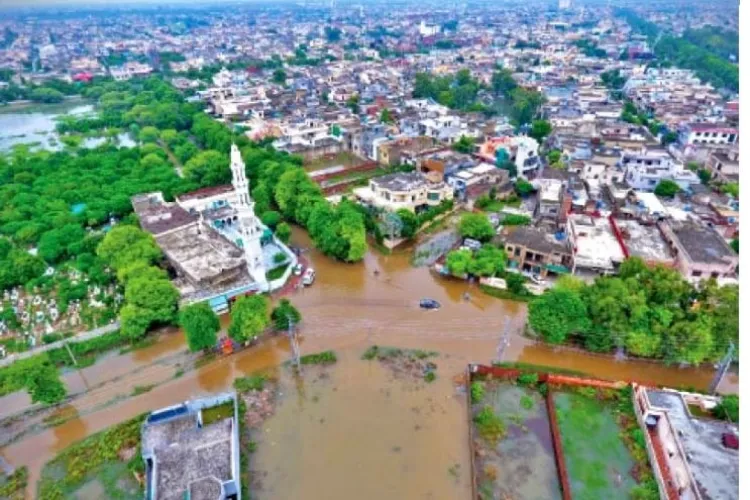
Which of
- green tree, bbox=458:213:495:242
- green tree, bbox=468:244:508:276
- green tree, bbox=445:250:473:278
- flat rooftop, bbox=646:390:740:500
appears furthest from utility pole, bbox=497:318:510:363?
green tree, bbox=458:213:495:242

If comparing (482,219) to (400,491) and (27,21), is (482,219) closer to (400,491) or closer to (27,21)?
(400,491)

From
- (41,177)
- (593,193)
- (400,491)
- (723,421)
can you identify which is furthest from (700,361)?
(41,177)

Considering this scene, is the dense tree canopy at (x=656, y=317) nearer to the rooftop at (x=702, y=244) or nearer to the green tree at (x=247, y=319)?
the rooftop at (x=702, y=244)

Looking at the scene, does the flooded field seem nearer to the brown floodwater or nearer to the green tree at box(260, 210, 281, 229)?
the brown floodwater

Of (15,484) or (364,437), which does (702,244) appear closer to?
(364,437)

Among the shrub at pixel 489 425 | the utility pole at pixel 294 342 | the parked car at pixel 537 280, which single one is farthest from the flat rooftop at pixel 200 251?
the parked car at pixel 537 280

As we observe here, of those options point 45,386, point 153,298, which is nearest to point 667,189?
point 153,298
